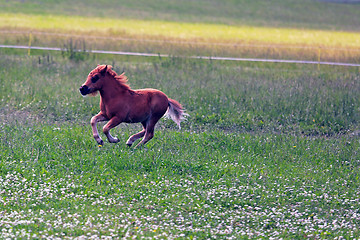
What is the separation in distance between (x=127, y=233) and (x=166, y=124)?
644 cm

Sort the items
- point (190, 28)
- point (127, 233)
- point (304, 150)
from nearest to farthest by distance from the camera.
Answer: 1. point (127, 233)
2. point (304, 150)
3. point (190, 28)

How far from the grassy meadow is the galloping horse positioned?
59 cm

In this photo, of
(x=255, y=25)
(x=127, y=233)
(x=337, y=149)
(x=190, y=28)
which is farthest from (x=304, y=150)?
(x=255, y=25)

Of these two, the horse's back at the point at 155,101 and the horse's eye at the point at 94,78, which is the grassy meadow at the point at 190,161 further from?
the horse's eye at the point at 94,78

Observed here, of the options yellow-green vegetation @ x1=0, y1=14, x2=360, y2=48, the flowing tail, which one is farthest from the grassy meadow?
yellow-green vegetation @ x1=0, y1=14, x2=360, y2=48

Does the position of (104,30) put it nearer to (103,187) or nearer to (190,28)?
(190,28)

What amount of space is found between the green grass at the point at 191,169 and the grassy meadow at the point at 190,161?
0.09ft

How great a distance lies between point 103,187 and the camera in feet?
26.5

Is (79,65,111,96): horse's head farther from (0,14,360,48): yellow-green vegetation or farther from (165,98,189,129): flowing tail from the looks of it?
(0,14,360,48): yellow-green vegetation

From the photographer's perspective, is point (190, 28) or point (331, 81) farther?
point (190, 28)

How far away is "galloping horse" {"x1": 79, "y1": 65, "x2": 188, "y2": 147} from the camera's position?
359 inches

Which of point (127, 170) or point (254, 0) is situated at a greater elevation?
point (254, 0)

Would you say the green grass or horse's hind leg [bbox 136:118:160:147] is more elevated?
horse's hind leg [bbox 136:118:160:147]

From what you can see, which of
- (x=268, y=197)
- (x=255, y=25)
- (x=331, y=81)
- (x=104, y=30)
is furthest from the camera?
(x=255, y=25)
